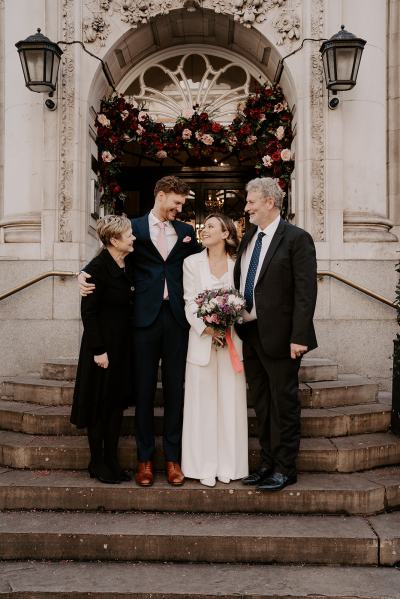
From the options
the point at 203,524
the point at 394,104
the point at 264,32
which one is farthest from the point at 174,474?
the point at 394,104

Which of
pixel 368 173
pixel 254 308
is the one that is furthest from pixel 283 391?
pixel 368 173

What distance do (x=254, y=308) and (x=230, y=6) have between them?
5061mm

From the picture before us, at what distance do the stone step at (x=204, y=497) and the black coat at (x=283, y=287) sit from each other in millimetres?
1099

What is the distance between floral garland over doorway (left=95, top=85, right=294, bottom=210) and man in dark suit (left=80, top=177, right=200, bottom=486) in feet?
12.2

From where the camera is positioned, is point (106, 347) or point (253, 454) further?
point (253, 454)

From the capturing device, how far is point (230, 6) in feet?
24.8

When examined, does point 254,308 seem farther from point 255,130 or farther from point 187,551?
point 255,130

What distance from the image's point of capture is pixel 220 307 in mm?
4250

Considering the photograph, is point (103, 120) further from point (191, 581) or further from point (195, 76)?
point (191, 581)

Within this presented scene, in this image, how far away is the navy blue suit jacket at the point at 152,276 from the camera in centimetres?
455

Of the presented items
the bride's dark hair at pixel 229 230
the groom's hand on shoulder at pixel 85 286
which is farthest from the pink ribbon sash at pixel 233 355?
the groom's hand on shoulder at pixel 85 286

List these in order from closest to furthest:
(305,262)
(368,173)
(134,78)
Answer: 1. (305,262)
2. (368,173)
3. (134,78)

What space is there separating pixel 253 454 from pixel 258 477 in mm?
370

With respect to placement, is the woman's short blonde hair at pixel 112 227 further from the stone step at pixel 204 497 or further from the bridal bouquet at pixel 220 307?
the stone step at pixel 204 497
